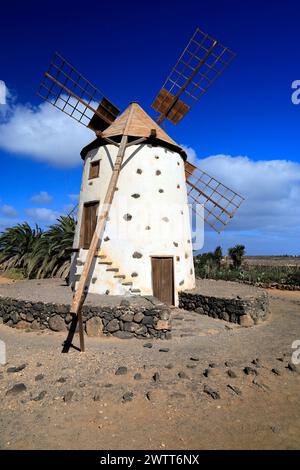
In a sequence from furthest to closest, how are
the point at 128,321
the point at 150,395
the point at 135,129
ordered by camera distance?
the point at 135,129 → the point at 128,321 → the point at 150,395

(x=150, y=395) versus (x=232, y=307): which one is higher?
(x=232, y=307)

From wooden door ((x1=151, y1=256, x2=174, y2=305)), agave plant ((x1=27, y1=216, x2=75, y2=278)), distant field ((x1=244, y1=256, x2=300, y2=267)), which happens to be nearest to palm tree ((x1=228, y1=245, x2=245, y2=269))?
distant field ((x1=244, y1=256, x2=300, y2=267))

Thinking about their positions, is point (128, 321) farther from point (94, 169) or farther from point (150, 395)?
point (94, 169)

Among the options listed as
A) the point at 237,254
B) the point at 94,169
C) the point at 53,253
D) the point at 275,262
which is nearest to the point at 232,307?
the point at 94,169

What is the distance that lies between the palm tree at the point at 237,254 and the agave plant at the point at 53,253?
538 inches

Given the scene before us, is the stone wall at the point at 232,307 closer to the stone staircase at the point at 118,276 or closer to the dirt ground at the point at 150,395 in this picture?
the dirt ground at the point at 150,395

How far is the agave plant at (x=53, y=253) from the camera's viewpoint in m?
15.0

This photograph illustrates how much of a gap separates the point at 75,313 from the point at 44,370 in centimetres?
124

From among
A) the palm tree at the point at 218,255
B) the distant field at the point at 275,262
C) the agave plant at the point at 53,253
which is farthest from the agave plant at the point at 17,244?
the distant field at the point at 275,262

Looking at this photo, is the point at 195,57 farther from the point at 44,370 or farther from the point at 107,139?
the point at 44,370

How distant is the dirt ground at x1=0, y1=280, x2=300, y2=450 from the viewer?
3.39 m

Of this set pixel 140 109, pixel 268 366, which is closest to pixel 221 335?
pixel 268 366

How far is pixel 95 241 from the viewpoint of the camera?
24.9 feet

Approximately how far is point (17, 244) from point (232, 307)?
1342 cm
